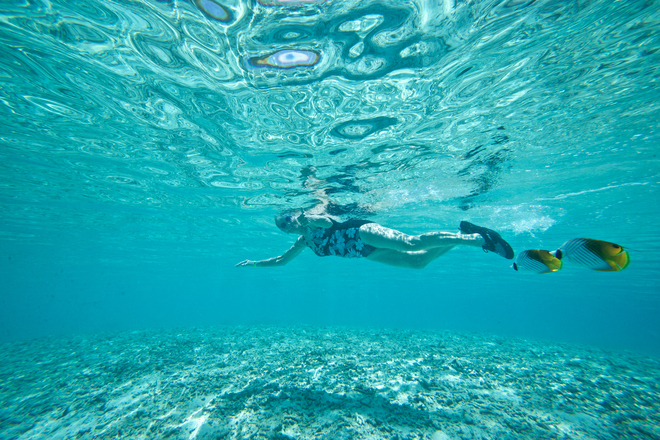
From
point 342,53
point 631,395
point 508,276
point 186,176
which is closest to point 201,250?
point 186,176

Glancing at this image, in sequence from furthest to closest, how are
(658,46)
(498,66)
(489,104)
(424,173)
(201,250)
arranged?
(201,250), (424,173), (489,104), (498,66), (658,46)

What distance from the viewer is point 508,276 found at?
4050 centimetres

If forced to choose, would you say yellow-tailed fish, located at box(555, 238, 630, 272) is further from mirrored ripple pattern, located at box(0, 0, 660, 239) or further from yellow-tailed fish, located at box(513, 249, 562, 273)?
mirrored ripple pattern, located at box(0, 0, 660, 239)

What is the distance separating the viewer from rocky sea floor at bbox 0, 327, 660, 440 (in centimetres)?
482

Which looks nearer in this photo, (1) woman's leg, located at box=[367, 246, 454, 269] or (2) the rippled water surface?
(2) the rippled water surface

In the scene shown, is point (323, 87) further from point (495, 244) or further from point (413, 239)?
point (495, 244)

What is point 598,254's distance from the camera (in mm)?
2557

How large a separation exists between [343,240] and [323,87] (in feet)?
14.6

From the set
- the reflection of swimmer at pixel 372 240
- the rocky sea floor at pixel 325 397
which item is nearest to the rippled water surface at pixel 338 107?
the reflection of swimmer at pixel 372 240

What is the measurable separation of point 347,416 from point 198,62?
8858mm

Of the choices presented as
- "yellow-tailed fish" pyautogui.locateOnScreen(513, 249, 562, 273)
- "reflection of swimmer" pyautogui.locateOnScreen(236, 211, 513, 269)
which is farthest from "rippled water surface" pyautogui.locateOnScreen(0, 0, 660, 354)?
"yellow-tailed fish" pyautogui.locateOnScreen(513, 249, 562, 273)

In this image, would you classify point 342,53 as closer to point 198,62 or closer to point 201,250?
point 198,62

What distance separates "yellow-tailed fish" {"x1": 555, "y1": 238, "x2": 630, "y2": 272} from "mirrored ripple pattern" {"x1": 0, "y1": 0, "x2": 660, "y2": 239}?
17.5 ft

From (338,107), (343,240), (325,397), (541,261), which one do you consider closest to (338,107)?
(338,107)
